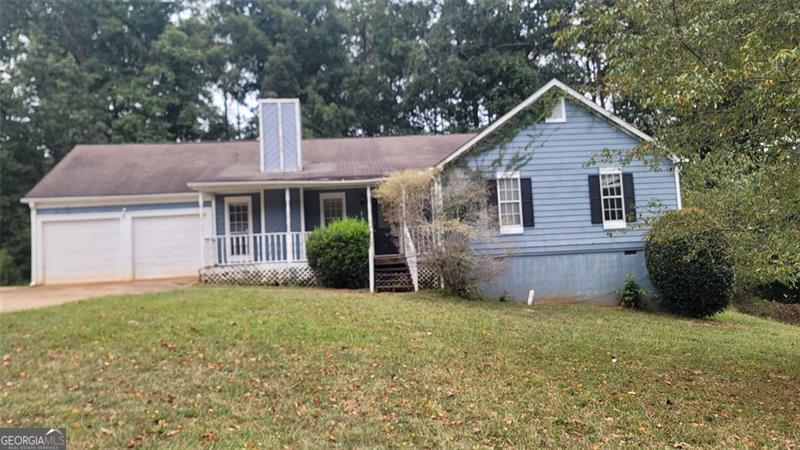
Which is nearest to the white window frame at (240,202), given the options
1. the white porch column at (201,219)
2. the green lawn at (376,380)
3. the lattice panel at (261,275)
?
the white porch column at (201,219)

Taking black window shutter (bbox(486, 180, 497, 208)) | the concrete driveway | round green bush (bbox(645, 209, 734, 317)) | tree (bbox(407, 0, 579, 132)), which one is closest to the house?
black window shutter (bbox(486, 180, 497, 208))

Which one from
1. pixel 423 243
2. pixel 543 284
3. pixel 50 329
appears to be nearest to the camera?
pixel 50 329

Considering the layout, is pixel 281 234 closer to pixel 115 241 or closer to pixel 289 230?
pixel 289 230

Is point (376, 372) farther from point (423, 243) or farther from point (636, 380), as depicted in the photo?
point (423, 243)

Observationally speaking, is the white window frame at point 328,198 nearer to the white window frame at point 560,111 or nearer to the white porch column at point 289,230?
the white porch column at point 289,230

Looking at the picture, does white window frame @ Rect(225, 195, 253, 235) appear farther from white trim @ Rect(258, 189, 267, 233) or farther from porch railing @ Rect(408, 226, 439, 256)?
porch railing @ Rect(408, 226, 439, 256)

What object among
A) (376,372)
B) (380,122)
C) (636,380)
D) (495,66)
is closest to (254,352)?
(376,372)

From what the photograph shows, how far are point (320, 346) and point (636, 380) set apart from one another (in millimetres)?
3784

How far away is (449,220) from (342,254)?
294 cm

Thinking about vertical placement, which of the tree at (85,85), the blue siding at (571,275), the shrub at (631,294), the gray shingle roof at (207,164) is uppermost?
the tree at (85,85)

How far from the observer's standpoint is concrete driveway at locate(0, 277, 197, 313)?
9.62m

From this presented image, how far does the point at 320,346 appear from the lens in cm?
601

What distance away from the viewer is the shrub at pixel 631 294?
1134cm

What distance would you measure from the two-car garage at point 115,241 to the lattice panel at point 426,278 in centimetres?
688
